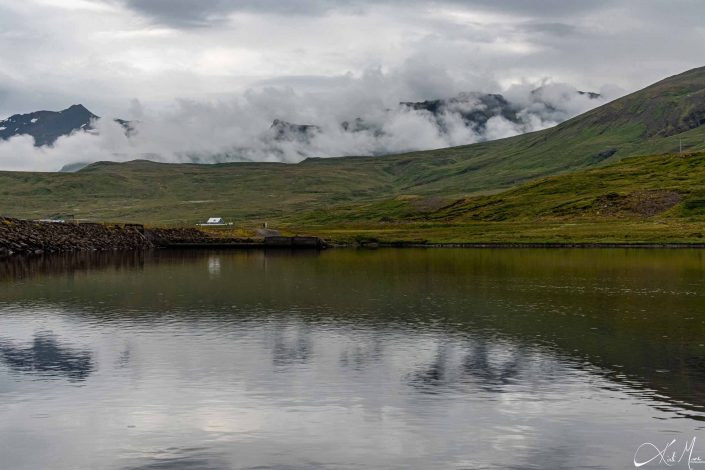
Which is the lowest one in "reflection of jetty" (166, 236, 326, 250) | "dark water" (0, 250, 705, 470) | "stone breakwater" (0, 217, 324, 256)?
"dark water" (0, 250, 705, 470)

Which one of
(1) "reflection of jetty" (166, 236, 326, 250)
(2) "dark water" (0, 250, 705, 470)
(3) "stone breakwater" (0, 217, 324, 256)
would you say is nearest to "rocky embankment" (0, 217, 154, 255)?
(3) "stone breakwater" (0, 217, 324, 256)

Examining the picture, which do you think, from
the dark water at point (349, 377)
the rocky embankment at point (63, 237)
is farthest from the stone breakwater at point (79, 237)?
the dark water at point (349, 377)

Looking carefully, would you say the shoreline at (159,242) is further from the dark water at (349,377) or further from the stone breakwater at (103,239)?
the dark water at (349,377)

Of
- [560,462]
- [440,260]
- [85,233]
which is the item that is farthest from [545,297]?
[85,233]

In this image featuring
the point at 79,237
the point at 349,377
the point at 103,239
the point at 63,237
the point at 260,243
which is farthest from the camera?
the point at 260,243

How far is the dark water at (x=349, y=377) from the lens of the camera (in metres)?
28.9

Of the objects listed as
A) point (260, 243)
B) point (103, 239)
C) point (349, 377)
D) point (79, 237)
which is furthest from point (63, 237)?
point (349, 377)

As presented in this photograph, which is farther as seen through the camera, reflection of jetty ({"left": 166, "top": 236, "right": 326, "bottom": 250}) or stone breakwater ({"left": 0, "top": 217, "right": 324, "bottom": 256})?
reflection of jetty ({"left": 166, "top": 236, "right": 326, "bottom": 250})

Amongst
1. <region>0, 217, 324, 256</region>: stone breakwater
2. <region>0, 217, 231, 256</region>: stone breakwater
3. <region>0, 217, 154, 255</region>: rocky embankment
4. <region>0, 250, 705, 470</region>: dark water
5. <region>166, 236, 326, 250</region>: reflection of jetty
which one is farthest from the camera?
<region>166, 236, 326, 250</region>: reflection of jetty

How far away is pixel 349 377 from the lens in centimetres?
4025

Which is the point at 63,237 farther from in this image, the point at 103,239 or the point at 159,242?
the point at 159,242

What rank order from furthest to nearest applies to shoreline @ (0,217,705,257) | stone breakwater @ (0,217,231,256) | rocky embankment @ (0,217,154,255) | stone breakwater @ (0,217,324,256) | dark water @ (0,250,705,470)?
shoreline @ (0,217,705,257), stone breakwater @ (0,217,324,256), stone breakwater @ (0,217,231,256), rocky embankment @ (0,217,154,255), dark water @ (0,250,705,470)

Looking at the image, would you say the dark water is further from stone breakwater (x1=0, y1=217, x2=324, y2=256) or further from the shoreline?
the shoreline

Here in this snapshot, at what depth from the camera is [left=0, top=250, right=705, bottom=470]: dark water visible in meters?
28.9
